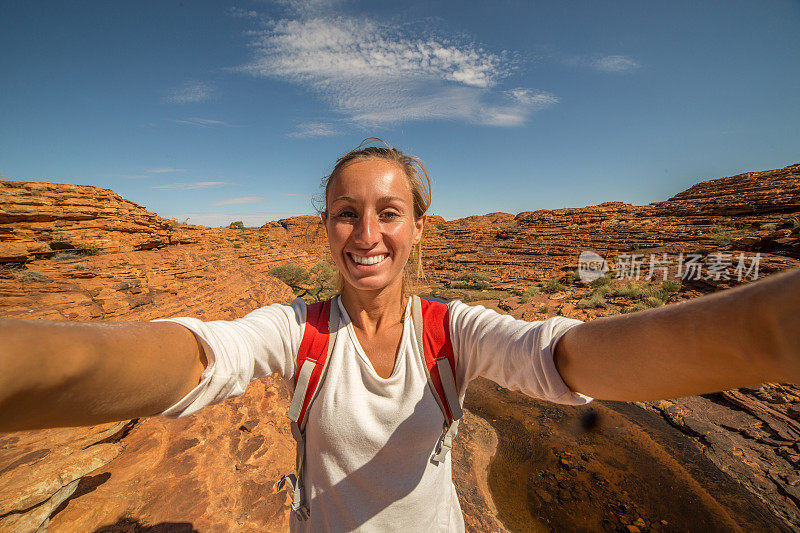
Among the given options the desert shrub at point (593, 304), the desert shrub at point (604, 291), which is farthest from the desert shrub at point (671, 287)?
the desert shrub at point (593, 304)

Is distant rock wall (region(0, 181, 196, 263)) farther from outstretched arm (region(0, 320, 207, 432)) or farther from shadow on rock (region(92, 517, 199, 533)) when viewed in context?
outstretched arm (region(0, 320, 207, 432))

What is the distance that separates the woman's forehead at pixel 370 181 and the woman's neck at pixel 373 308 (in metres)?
0.43

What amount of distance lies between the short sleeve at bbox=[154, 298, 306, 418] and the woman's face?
0.30 m

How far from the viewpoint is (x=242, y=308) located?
583cm

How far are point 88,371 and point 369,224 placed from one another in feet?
3.26

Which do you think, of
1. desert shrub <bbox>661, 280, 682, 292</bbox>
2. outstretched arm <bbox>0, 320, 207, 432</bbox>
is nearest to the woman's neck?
outstretched arm <bbox>0, 320, 207, 432</bbox>

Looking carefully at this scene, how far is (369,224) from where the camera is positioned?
1.40 m

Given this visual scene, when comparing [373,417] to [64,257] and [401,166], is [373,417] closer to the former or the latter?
[401,166]

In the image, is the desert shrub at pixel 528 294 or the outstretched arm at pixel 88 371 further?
the desert shrub at pixel 528 294

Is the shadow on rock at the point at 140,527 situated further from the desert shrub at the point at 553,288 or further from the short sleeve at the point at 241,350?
the desert shrub at the point at 553,288

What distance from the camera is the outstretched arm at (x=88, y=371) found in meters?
0.56

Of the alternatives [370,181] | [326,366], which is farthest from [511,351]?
[370,181]

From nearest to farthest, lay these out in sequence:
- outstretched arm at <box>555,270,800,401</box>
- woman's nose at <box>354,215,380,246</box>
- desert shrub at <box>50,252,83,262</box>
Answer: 1. outstretched arm at <box>555,270,800,401</box>
2. woman's nose at <box>354,215,380,246</box>
3. desert shrub at <box>50,252,83,262</box>

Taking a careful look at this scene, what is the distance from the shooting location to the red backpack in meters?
1.16
